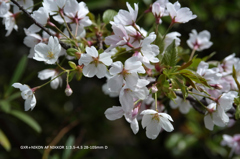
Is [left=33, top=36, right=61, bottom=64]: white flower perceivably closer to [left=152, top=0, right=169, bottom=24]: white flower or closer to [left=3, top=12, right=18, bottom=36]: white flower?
[left=3, top=12, right=18, bottom=36]: white flower

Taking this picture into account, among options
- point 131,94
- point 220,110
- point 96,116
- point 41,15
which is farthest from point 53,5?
point 96,116

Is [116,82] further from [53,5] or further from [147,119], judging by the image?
[53,5]

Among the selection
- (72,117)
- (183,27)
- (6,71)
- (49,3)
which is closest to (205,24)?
(183,27)

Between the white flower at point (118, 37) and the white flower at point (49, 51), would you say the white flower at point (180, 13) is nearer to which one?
the white flower at point (118, 37)

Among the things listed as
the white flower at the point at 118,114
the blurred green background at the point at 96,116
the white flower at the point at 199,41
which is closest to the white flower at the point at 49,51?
the white flower at the point at 118,114

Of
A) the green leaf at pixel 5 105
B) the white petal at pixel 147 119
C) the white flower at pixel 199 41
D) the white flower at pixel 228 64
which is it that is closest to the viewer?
the white petal at pixel 147 119

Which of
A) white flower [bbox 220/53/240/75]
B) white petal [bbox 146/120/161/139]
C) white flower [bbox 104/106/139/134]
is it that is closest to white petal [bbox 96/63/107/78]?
white flower [bbox 104/106/139/134]
